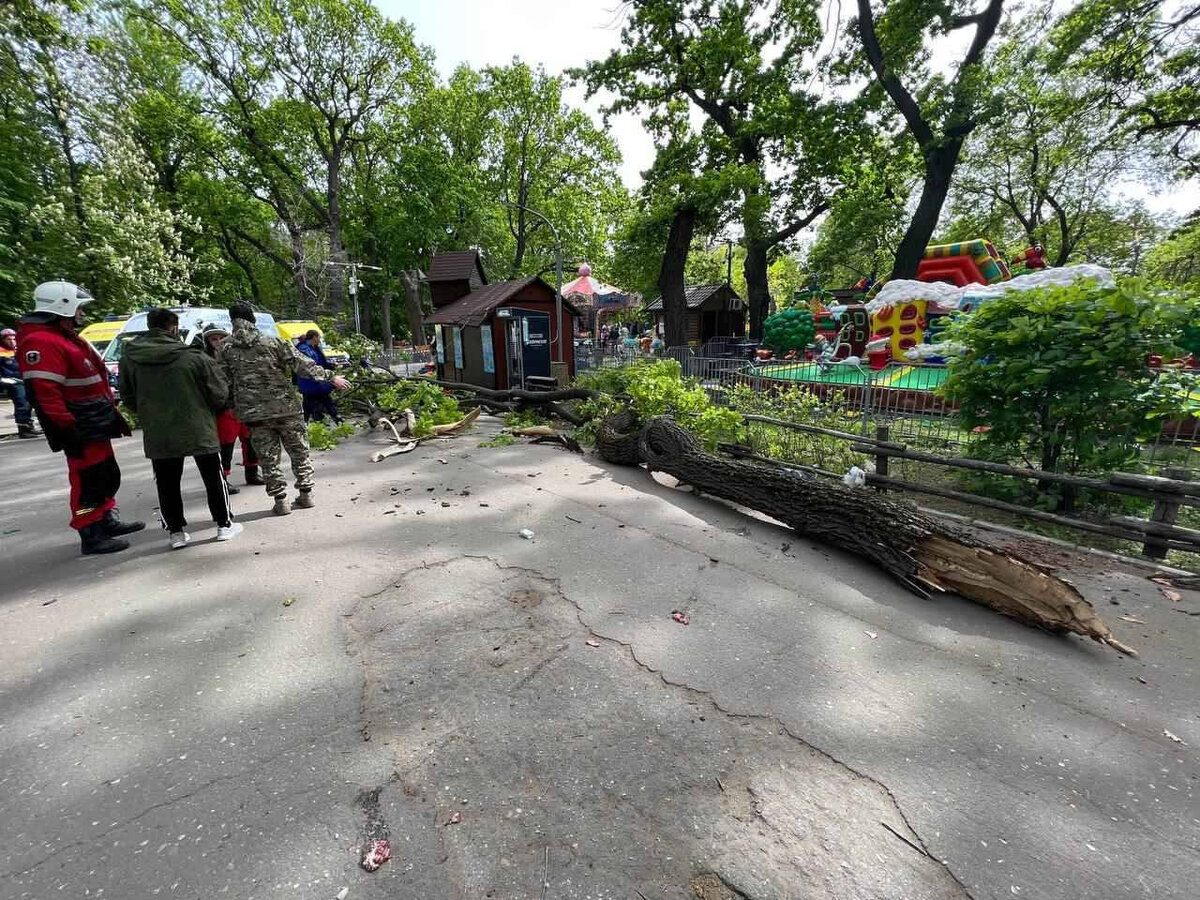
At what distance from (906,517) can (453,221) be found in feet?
108

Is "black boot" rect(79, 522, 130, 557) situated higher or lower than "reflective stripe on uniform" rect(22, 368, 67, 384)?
lower

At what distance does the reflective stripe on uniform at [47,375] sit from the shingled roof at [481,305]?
37.8 feet

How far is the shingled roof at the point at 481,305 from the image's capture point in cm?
1545

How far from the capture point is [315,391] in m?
9.30

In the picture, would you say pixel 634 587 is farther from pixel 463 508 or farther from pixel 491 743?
pixel 463 508

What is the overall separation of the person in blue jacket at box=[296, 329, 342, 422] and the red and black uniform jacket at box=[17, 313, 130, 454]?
452 centimetres

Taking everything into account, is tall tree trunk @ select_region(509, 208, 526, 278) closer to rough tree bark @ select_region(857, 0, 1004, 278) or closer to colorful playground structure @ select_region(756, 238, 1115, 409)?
colorful playground structure @ select_region(756, 238, 1115, 409)

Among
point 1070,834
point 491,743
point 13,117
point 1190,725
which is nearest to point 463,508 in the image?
point 491,743

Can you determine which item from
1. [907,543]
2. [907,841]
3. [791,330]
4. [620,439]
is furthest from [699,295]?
[907,841]

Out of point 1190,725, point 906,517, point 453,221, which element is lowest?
point 1190,725

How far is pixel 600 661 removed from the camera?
296 centimetres

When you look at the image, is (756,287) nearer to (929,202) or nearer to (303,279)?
(929,202)

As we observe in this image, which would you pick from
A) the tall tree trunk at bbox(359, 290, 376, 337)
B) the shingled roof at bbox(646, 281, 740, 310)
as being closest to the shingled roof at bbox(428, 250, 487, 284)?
the shingled roof at bbox(646, 281, 740, 310)

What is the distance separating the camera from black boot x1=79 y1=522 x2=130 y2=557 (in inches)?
173
